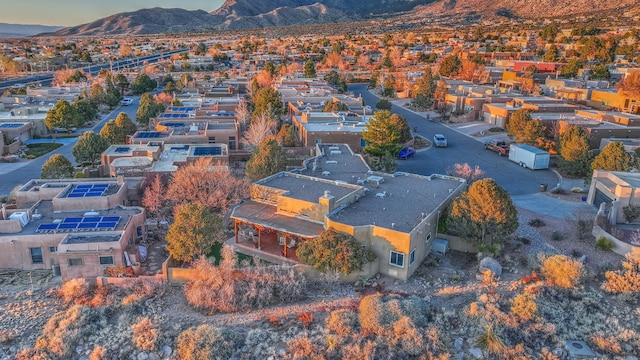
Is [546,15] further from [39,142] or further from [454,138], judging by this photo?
[39,142]

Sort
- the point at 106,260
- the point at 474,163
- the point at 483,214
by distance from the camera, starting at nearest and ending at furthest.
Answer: the point at 106,260 → the point at 483,214 → the point at 474,163

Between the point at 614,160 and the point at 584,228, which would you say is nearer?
the point at 584,228

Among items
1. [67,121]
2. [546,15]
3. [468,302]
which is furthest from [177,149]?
[546,15]

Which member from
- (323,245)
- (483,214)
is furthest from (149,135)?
(483,214)

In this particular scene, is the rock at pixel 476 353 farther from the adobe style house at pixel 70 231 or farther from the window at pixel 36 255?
the window at pixel 36 255

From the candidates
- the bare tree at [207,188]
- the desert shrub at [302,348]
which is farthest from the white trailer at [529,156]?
the desert shrub at [302,348]

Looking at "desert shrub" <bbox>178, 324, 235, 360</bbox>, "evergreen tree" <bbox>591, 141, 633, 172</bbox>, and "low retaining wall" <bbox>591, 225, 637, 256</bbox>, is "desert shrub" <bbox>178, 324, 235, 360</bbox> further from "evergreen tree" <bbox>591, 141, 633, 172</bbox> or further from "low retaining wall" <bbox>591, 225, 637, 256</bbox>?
"evergreen tree" <bbox>591, 141, 633, 172</bbox>

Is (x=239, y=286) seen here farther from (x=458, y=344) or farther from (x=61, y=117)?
(x=61, y=117)

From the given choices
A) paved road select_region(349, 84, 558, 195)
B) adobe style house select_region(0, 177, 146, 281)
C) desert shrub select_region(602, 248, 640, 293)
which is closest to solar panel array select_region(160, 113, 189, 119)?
adobe style house select_region(0, 177, 146, 281)
